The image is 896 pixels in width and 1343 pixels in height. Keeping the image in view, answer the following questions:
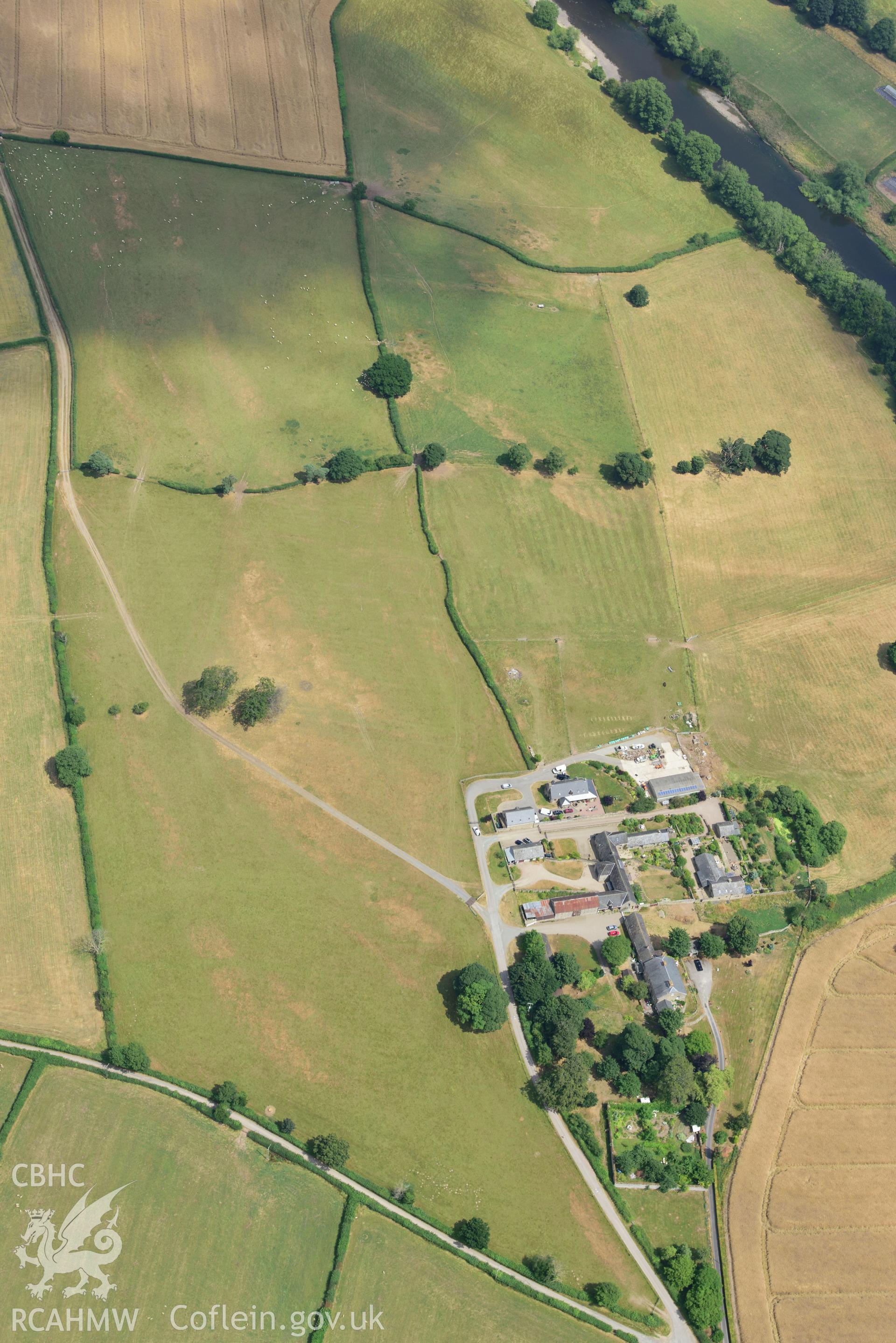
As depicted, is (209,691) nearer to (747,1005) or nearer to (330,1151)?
(330,1151)

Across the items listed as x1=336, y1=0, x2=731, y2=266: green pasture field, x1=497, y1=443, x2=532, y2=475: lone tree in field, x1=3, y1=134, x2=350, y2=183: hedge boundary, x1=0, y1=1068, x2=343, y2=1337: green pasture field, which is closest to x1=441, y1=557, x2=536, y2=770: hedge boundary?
x1=497, y1=443, x2=532, y2=475: lone tree in field

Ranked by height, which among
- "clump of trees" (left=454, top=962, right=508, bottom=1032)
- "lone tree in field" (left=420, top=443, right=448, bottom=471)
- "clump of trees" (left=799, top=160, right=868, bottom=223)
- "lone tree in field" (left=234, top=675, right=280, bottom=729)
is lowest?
"lone tree in field" (left=234, top=675, right=280, bottom=729)

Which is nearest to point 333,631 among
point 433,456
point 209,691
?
point 209,691

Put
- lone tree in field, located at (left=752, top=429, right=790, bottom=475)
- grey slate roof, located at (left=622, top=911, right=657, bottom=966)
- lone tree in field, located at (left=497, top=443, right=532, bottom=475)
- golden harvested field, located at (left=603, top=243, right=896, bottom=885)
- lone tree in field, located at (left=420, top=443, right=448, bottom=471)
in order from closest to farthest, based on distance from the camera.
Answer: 1. grey slate roof, located at (left=622, top=911, right=657, bottom=966)
2. golden harvested field, located at (left=603, top=243, right=896, bottom=885)
3. lone tree in field, located at (left=420, top=443, right=448, bottom=471)
4. lone tree in field, located at (left=497, top=443, right=532, bottom=475)
5. lone tree in field, located at (left=752, top=429, right=790, bottom=475)

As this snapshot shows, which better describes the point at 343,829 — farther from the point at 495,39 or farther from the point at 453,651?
the point at 495,39

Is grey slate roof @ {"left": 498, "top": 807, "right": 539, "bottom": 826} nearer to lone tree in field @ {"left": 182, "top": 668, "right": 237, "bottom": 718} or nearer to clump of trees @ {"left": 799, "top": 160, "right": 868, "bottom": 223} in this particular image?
lone tree in field @ {"left": 182, "top": 668, "right": 237, "bottom": 718}

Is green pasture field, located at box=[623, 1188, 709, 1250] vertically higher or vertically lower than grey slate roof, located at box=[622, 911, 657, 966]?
lower

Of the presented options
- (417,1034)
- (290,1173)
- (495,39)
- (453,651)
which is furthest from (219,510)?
(495,39)

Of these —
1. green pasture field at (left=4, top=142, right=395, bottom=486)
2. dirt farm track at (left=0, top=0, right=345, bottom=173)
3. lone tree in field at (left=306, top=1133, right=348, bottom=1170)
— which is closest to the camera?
lone tree in field at (left=306, top=1133, right=348, bottom=1170)
